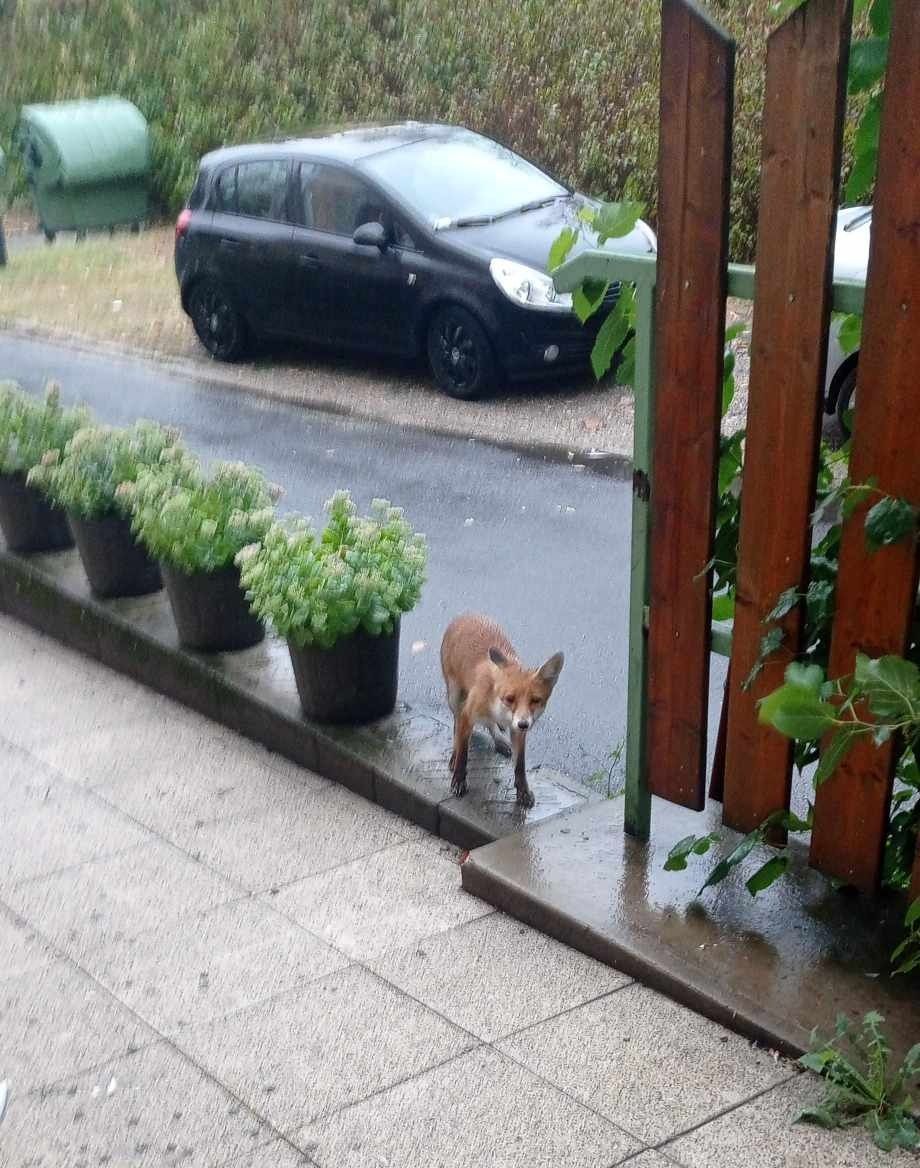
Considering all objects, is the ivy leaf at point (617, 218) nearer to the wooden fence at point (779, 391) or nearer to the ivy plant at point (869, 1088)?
the wooden fence at point (779, 391)

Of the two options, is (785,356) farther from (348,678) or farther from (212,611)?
(212,611)

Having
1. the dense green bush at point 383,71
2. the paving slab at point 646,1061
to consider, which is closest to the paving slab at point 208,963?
the paving slab at point 646,1061

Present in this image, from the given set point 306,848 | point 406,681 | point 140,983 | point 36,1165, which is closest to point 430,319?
point 406,681

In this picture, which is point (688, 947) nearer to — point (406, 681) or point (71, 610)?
point (406, 681)

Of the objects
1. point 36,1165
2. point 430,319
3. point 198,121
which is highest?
point 198,121

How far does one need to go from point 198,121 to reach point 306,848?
55.0 ft

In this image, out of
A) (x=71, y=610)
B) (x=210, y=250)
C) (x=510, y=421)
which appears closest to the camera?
(x=71, y=610)

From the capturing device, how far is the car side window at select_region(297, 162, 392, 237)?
11992 millimetres


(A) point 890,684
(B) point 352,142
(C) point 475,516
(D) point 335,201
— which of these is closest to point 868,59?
(A) point 890,684

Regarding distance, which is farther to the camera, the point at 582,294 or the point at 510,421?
the point at 510,421

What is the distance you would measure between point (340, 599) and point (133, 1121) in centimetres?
194

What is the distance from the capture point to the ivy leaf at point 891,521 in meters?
3.09

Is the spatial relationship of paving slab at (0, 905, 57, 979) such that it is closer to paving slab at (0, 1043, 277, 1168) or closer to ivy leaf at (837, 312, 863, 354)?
paving slab at (0, 1043, 277, 1168)

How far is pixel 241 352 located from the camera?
46.1 ft
